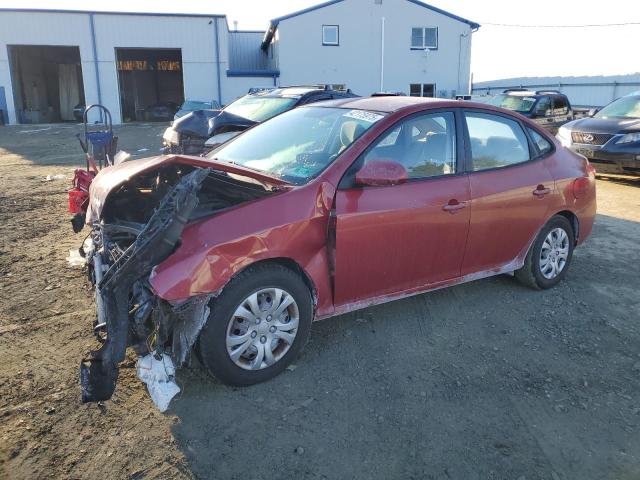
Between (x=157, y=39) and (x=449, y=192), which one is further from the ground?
(x=157, y=39)

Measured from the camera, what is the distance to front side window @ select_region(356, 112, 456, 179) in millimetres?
3980

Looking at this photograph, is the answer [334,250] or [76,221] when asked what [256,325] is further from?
[76,221]

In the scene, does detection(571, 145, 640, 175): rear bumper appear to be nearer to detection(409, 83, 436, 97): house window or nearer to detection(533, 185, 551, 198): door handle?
detection(533, 185, 551, 198): door handle

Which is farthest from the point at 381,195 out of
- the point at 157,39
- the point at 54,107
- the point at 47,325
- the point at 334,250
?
the point at 54,107

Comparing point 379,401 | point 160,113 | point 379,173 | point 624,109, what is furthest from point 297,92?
point 160,113

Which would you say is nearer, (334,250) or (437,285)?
(334,250)

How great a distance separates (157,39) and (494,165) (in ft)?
102

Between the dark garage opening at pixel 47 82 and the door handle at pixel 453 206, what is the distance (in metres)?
31.9

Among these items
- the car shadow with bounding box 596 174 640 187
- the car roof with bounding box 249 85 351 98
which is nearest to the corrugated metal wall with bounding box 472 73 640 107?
the car shadow with bounding box 596 174 640 187

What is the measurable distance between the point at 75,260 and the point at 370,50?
29023mm

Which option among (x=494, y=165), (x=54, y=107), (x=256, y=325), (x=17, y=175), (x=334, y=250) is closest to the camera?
(x=256, y=325)

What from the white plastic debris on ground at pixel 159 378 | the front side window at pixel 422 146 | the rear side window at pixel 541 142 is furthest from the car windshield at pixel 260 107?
the white plastic debris on ground at pixel 159 378

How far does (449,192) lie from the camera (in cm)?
414

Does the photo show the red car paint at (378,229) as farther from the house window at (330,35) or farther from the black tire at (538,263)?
the house window at (330,35)
